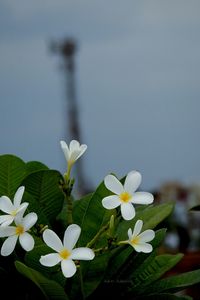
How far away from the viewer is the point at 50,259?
2.70 ft

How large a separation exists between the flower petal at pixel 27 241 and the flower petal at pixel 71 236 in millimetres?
40

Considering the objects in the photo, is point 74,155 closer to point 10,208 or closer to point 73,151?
point 73,151

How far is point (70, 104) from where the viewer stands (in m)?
4.95

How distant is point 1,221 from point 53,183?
5.7 inches

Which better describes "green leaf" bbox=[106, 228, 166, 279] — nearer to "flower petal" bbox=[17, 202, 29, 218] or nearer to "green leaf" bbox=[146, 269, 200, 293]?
"green leaf" bbox=[146, 269, 200, 293]

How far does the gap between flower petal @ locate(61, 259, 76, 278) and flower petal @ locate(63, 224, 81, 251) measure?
0.02 meters

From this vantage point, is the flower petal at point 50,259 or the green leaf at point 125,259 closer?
the flower petal at point 50,259

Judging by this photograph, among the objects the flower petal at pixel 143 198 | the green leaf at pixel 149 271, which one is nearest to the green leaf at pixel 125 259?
the green leaf at pixel 149 271

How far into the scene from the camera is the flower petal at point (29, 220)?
0.84 metres

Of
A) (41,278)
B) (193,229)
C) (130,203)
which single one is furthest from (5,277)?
(193,229)

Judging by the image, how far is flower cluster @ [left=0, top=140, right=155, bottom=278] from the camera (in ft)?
2.72

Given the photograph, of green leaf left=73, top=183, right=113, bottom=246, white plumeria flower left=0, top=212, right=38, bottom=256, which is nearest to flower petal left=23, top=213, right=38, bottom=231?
white plumeria flower left=0, top=212, right=38, bottom=256

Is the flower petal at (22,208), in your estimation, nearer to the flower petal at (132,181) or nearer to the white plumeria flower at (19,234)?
the white plumeria flower at (19,234)

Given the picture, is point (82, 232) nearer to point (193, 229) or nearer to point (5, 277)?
point (5, 277)
